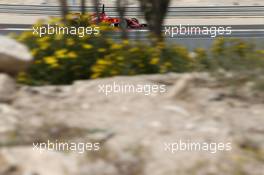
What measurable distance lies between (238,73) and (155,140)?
161cm

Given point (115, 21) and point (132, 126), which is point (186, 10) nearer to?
point (115, 21)

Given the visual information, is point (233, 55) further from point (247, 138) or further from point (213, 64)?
point (247, 138)

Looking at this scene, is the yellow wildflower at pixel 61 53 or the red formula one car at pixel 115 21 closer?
the yellow wildflower at pixel 61 53

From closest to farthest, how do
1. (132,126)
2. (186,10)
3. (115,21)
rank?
(132,126)
(115,21)
(186,10)

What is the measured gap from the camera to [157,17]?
26.0 feet

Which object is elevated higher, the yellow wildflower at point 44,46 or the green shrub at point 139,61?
the yellow wildflower at point 44,46
